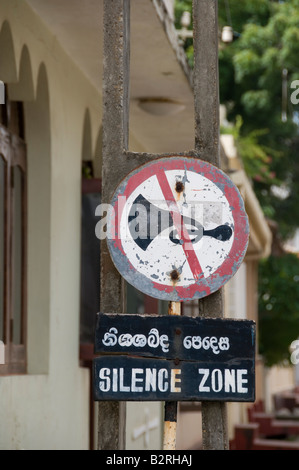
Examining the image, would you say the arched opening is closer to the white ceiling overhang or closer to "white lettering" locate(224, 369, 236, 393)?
the white ceiling overhang

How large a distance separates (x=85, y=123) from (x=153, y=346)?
483 centimetres

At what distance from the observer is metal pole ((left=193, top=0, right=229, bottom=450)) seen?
4.73 metres

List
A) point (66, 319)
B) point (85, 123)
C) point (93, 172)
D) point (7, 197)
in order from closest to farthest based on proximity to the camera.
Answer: point (7, 197), point (66, 319), point (85, 123), point (93, 172)

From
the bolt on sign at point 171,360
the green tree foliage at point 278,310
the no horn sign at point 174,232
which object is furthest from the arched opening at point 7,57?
the green tree foliage at point 278,310

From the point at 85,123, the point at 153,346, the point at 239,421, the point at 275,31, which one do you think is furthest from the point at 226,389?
the point at 275,31

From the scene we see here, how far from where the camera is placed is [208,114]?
4867mm

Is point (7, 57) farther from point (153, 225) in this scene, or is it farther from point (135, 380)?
point (135, 380)

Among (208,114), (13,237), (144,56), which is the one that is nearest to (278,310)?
(144,56)

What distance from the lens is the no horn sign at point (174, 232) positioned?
4656mm

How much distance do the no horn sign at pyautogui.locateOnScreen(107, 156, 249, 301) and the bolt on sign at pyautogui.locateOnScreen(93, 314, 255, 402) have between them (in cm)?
15

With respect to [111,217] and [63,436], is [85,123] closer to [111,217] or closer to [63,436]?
[63,436]

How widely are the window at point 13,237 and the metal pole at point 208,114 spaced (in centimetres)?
234

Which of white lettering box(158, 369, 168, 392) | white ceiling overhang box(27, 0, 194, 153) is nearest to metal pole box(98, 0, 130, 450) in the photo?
white lettering box(158, 369, 168, 392)

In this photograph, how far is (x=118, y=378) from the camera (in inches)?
183
